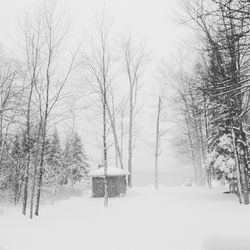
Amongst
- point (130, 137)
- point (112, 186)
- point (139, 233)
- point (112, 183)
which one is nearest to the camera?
point (139, 233)

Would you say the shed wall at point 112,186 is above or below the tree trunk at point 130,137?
below

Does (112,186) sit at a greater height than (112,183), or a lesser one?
lesser

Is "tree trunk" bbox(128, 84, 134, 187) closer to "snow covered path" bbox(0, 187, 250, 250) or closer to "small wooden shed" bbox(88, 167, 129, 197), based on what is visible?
"small wooden shed" bbox(88, 167, 129, 197)

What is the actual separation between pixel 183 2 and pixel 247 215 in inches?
398

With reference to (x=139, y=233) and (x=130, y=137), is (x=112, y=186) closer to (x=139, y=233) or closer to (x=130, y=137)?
(x=130, y=137)

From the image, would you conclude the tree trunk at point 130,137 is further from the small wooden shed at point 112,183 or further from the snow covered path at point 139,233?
the snow covered path at point 139,233

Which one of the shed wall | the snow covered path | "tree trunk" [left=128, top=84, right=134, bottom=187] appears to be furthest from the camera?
"tree trunk" [left=128, top=84, right=134, bottom=187]

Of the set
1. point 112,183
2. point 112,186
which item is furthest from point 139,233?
point 112,183

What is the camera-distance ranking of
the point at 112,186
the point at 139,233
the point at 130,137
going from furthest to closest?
1. the point at 130,137
2. the point at 112,186
3. the point at 139,233

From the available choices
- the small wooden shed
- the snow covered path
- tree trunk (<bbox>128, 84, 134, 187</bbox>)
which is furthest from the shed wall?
the snow covered path

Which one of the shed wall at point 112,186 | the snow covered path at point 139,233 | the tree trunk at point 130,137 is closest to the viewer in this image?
the snow covered path at point 139,233

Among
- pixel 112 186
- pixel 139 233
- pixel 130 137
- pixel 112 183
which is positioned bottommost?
pixel 139 233

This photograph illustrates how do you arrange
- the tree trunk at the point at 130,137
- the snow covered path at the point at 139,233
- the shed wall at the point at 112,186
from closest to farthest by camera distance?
1. the snow covered path at the point at 139,233
2. the shed wall at the point at 112,186
3. the tree trunk at the point at 130,137

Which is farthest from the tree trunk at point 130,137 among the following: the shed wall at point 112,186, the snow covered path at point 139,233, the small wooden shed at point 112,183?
the snow covered path at point 139,233
